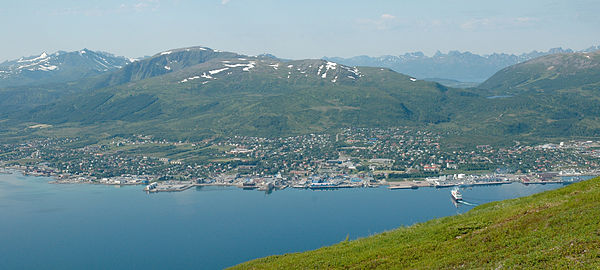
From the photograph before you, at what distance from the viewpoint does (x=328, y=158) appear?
10644cm

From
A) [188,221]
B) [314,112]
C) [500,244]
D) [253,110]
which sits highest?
[500,244]

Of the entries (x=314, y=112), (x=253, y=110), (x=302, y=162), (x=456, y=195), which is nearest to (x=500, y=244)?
(x=456, y=195)

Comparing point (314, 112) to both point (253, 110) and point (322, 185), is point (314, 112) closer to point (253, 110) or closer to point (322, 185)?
point (253, 110)

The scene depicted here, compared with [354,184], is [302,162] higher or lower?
higher

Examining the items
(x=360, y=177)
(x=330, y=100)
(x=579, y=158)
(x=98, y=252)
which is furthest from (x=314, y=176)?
(x=330, y=100)

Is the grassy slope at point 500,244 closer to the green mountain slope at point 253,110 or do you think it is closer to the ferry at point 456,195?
the ferry at point 456,195

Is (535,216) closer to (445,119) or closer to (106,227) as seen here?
(106,227)

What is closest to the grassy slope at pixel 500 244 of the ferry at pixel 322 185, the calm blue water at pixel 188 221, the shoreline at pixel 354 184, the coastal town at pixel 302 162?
the calm blue water at pixel 188 221

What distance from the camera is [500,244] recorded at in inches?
655

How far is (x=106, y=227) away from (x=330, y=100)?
386ft

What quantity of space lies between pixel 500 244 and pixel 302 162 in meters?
87.2

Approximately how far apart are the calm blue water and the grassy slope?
101 ft

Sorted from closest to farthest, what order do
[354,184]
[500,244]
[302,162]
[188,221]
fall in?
[500,244], [188,221], [354,184], [302,162]

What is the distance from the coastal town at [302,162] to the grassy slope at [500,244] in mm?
61025
